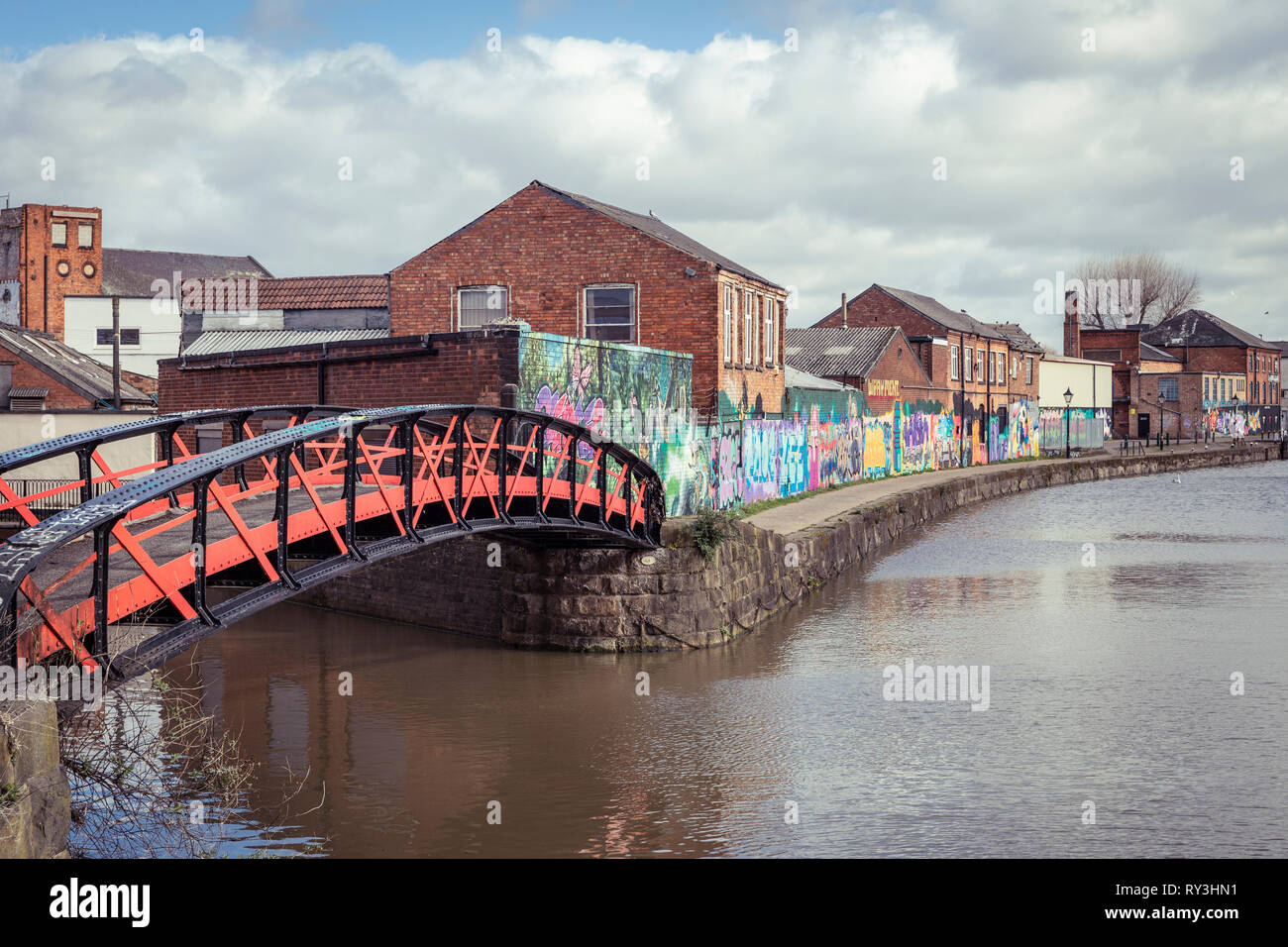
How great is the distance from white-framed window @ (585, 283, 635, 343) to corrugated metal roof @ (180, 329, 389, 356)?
37.2 feet

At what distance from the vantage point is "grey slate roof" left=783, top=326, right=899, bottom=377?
148 feet

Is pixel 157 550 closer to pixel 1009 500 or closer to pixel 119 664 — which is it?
pixel 119 664

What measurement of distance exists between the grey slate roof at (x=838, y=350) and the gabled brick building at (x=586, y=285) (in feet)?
48.7

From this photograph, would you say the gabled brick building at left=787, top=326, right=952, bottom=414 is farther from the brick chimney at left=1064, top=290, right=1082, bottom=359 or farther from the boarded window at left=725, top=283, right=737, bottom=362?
the brick chimney at left=1064, top=290, right=1082, bottom=359

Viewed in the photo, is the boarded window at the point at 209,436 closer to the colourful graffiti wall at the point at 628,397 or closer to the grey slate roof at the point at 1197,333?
the colourful graffiti wall at the point at 628,397

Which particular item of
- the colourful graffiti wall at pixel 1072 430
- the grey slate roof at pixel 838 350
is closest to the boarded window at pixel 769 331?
the grey slate roof at pixel 838 350

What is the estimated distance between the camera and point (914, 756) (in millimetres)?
12938

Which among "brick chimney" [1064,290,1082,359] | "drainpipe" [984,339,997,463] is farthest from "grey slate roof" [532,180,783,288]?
"brick chimney" [1064,290,1082,359]

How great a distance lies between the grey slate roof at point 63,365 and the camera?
123 ft

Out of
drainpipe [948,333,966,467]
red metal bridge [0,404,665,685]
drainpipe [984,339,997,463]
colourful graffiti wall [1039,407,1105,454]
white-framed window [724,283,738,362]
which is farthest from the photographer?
colourful graffiti wall [1039,407,1105,454]

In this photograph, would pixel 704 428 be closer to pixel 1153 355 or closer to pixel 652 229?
pixel 652 229
